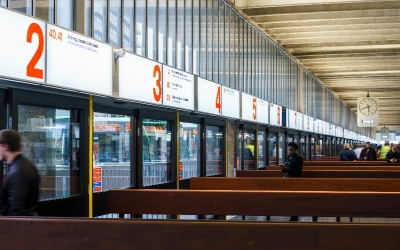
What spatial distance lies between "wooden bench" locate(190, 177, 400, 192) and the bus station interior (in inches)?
35.6

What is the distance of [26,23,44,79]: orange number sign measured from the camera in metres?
6.13

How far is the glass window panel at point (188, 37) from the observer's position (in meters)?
11.6

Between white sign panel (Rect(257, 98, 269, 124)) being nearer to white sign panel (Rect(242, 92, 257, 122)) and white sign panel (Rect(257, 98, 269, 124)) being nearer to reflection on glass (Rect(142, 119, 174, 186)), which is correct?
white sign panel (Rect(242, 92, 257, 122))

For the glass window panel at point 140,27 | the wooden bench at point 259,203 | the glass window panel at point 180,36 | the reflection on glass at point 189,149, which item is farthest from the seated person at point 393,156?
the wooden bench at point 259,203

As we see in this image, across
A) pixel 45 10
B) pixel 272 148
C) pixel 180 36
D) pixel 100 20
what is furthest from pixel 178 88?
pixel 272 148

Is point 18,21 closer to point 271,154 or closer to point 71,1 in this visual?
point 71,1

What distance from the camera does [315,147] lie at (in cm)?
2720

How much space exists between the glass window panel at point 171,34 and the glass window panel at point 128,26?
148 cm

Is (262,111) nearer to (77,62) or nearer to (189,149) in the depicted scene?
(189,149)

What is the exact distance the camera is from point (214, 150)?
13.5 metres

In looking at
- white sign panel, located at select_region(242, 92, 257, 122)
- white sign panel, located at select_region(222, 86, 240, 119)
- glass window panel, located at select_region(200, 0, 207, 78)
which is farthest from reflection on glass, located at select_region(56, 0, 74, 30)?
white sign panel, located at select_region(242, 92, 257, 122)

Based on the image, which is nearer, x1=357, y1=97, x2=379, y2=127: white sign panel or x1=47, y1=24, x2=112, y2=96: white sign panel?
x1=47, y1=24, x2=112, y2=96: white sign panel

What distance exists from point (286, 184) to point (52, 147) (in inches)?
162

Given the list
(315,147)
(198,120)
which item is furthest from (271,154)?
(315,147)
